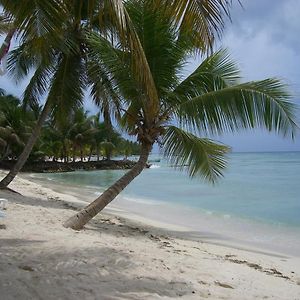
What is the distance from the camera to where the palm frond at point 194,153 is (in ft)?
25.1

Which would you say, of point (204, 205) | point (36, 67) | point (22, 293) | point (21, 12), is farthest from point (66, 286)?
point (204, 205)

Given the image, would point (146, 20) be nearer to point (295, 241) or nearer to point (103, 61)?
point (103, 61)

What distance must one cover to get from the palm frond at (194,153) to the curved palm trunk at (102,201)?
48 centimetres

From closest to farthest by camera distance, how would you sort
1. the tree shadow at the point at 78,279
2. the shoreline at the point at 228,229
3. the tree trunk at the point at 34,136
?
the tree shadow at the point at 78,279 < the shoreline at the point at 228,229 < the tree trunk at the point at 34,136

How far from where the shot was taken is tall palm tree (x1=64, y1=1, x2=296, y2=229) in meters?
6.92

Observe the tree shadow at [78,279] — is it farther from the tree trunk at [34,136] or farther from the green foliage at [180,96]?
the tree trunk at [34,136]

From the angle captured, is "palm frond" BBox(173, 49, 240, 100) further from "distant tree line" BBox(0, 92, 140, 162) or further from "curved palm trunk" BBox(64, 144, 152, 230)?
"distant tree line" BBox(0, 92, 140, 162)

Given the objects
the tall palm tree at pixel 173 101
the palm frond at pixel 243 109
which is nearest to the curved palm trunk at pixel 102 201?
the tall palm tree at pixel 173 101

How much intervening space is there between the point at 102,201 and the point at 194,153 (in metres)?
1.91

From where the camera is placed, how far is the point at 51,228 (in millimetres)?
6539

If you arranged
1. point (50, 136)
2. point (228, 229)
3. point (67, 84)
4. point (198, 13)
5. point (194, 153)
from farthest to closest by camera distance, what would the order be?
point (50, 136) < point (67, 84) < point (228, 229) < point (194, 153) < point (198, 13)

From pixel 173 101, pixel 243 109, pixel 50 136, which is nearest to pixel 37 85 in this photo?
pixel 173 101

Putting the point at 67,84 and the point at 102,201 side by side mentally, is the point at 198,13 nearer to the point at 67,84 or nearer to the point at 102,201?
the point at 102,201

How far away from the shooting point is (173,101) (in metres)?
7.55
